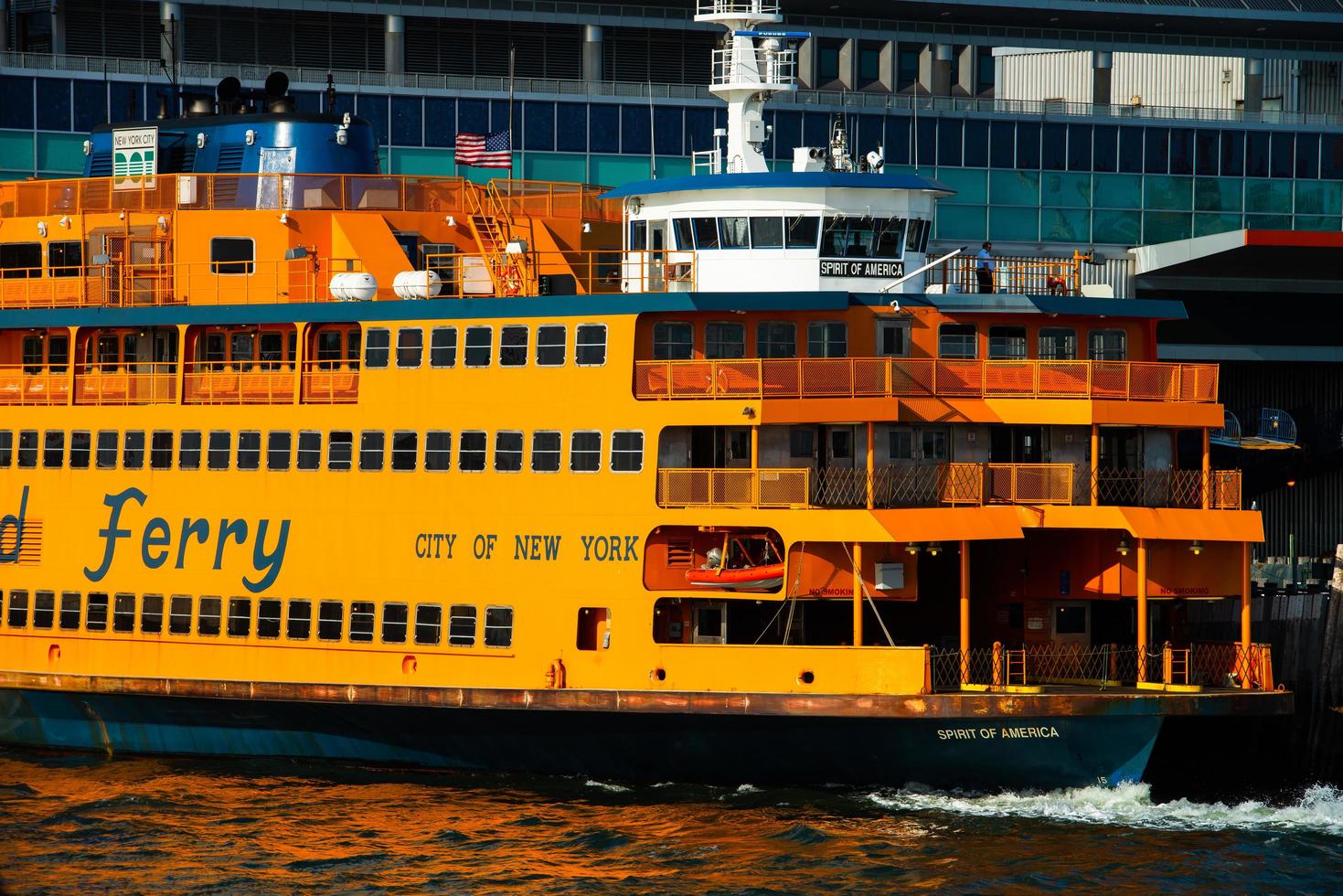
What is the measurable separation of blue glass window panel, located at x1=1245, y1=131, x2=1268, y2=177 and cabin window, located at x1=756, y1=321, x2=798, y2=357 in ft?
107

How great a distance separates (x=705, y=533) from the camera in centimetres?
2947

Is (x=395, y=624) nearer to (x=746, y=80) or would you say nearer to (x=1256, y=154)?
(x=746, y=80)

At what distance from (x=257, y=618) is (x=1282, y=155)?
38837mm

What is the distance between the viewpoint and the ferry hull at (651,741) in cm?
2761

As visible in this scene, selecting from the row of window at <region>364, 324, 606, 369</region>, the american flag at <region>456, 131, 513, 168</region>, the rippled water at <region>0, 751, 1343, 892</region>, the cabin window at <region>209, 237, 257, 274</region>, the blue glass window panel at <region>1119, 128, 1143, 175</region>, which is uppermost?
the blue glass window panel at <region>1119, 128, 1143, 175</region>

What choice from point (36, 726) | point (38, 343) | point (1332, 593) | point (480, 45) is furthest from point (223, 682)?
point (480, 45)

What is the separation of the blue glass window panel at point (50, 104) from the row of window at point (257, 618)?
927 inches

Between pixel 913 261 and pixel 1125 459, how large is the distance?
4.79 meters

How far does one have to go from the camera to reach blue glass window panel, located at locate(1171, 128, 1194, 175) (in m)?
57.8

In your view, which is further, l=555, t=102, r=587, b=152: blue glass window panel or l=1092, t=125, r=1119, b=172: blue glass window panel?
l=1092, t=125, r=1119, b=172: blue glass window panel

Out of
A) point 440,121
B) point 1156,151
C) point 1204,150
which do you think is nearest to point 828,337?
point 440,121

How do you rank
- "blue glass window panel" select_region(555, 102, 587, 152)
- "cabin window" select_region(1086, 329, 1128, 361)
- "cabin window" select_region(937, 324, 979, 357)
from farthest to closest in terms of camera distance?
"blue glass window panel" select_region(555, 102, 587, 152) < "cabin window" select_region(1086, 329, 1128, 361) < "cabin window" select_region(937, 324, 979, 357)

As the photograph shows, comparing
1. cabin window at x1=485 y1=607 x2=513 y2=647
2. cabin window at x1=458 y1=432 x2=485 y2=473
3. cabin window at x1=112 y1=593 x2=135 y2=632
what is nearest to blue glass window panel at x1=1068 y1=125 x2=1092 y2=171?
cabin window at x1=458 y1=432 x2=485 y2=473

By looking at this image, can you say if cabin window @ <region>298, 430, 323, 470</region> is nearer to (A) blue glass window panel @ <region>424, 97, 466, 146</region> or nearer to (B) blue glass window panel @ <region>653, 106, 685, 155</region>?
(A) blue glass window panel @ <region>424, 97, 466, 146</region>
